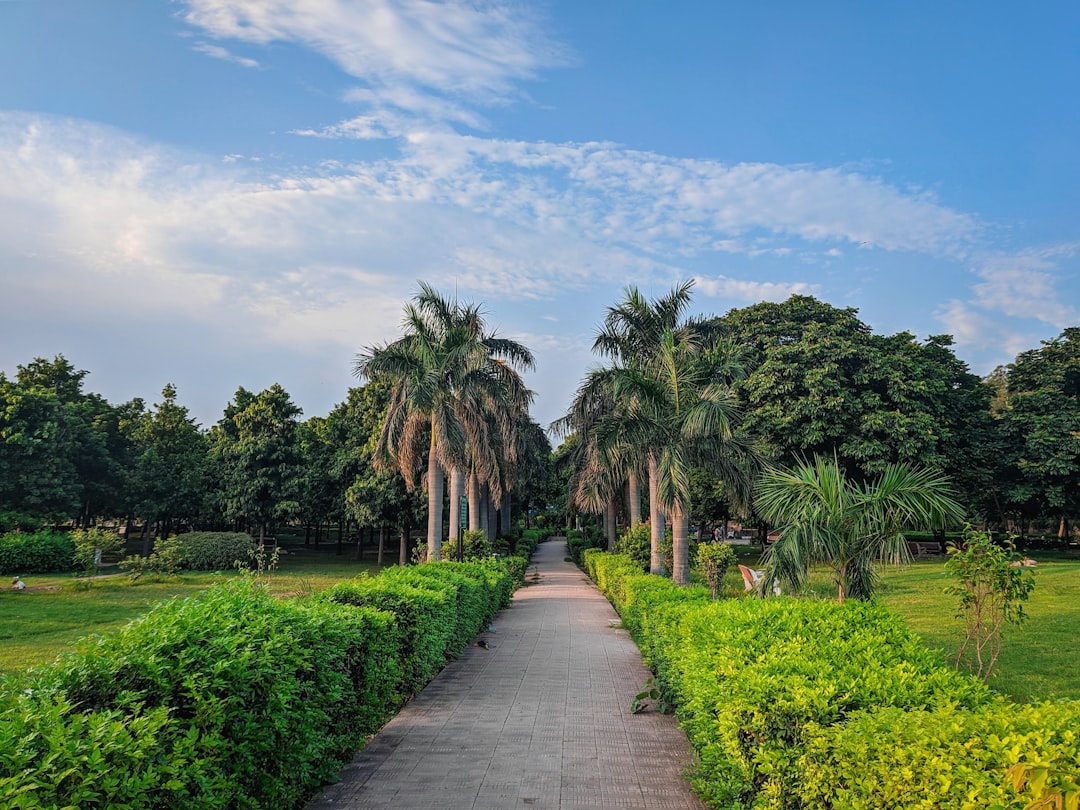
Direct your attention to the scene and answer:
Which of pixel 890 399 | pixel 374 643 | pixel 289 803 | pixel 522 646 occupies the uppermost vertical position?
pixel 890 399

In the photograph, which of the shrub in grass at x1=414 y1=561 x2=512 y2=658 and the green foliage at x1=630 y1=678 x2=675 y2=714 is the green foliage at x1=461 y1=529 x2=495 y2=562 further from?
the green foliage at x1=630 y1=678 x2=675 y2=714

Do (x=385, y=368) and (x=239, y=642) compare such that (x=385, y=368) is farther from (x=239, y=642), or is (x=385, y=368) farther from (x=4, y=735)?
(x=4, y=735)

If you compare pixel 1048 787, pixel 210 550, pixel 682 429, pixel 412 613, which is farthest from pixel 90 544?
pixel 1048 787

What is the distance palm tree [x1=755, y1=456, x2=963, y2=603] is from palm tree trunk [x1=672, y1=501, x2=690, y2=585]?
237 inches

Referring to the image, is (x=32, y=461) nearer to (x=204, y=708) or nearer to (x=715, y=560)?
(x=715, y=560)

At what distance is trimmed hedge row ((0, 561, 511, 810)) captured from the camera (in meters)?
2.23

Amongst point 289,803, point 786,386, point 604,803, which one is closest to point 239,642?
point 289,803

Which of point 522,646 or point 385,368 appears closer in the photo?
point 522,646

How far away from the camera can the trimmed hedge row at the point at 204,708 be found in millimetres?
2232

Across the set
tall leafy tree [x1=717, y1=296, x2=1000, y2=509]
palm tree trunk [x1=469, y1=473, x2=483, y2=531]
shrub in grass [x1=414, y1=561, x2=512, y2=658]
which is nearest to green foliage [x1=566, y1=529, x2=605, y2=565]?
palm tree trunk [x1=469, y1=473, x2=483, y2=531]

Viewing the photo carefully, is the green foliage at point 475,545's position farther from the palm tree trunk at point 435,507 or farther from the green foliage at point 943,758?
the green foliage at point 943,758

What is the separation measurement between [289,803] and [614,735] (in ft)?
10.5

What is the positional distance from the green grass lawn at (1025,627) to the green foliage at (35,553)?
27654 millimetres

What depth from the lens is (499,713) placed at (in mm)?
6852
